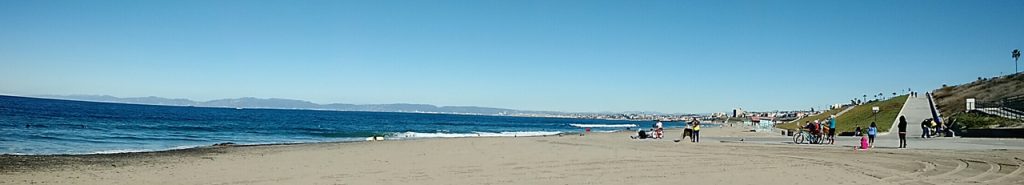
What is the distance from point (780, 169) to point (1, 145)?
81.0 ft

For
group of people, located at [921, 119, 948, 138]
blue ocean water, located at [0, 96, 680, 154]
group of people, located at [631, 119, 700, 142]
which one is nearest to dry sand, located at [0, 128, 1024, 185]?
group of people, located at [631, 119, 700, 142]

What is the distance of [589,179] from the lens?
40.1ft

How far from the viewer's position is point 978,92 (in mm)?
56062

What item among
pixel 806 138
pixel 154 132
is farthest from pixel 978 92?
pixel 154 132

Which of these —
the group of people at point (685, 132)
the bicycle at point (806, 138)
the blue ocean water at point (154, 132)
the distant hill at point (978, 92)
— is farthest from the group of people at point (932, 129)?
the blue ocean water at point (154, 132)

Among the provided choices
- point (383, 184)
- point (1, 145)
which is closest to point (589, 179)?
point (383, 184)

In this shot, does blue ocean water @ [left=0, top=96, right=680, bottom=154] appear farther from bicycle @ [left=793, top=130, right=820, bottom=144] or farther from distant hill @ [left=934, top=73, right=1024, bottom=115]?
distant hill @ [left=934, top=73, right=1024, bottom=115]

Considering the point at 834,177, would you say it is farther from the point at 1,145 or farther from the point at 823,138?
the point at 1,145

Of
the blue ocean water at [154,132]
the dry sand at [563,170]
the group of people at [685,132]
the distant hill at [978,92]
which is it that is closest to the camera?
the dry sand at [563,170]

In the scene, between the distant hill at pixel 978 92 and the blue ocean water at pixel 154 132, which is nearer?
the blue ocean water at pixel 154 132

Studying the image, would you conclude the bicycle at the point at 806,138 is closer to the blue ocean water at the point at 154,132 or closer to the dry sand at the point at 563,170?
the dry sand at the point at 563,170

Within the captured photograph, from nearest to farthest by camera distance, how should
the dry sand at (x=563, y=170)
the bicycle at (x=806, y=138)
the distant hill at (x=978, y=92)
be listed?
the dry sand at (x=563, y=170), the bicycle at (x=806, y=138), the distant hill at (x=978, y=92)

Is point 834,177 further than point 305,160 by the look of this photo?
No

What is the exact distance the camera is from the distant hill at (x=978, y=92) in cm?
4947
